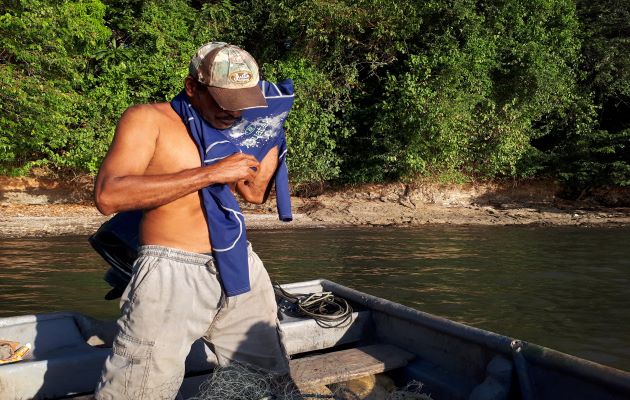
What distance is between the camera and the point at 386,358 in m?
4.09

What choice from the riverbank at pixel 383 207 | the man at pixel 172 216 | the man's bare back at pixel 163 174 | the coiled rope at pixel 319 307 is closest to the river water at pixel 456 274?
the riverbank at pixel 383 207

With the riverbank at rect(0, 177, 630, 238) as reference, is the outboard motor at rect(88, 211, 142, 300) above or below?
above

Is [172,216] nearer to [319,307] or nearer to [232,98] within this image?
[232,98]

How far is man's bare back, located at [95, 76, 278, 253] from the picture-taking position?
2334 millimetres

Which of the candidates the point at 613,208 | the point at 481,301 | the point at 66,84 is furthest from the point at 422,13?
the point at 481,301

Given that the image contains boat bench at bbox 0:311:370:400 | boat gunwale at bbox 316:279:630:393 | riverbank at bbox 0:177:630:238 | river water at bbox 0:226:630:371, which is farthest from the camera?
riverbank at bbox 0:177:630:238

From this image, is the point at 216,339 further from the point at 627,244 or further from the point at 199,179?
the point at 627,244

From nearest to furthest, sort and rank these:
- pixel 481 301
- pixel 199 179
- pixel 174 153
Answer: pixel 199 179, pixel 174 153, pixel 481 301

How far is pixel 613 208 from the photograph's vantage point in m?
20.9

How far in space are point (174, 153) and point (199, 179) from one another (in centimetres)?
26

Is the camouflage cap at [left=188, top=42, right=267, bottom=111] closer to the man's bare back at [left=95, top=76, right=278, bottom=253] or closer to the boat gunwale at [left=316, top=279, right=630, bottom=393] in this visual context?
the man's bare back at [left=95, top=76, right=278, bottom=253]

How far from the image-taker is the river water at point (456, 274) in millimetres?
7336

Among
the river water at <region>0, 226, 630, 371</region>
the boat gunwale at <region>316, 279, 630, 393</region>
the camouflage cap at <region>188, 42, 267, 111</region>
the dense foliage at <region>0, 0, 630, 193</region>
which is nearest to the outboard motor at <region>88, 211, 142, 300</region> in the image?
the camouflage cap at <region>188, 42, 267, 111</region>

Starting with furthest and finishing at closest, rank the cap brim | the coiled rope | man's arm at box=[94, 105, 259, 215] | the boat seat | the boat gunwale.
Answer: the coiled rope, the boat seat, the boat gunwale, the cap brim, man's arm at box=[94, 105, 259, 215]
